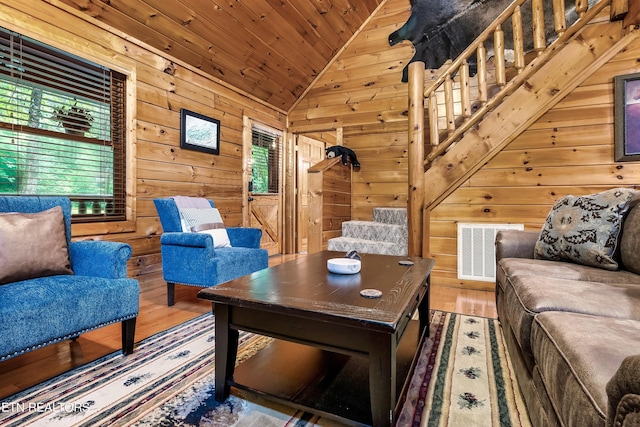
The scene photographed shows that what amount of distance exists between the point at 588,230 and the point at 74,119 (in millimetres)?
3625

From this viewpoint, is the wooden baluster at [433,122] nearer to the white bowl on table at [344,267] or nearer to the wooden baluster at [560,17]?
the wooden baluster at [560,17]

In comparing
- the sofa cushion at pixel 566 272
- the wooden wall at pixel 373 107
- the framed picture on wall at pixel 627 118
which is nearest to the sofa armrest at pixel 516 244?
the sofa cushion at pixel 566 272

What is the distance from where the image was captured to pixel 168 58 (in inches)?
132

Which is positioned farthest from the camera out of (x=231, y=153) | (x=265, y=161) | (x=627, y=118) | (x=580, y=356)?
(x=265, y=161)

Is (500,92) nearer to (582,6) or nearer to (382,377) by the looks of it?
(582,6)

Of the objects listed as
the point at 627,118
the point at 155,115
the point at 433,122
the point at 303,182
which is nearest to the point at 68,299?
the point at 155,115

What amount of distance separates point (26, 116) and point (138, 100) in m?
0.90

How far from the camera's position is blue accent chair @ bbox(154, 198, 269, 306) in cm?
243

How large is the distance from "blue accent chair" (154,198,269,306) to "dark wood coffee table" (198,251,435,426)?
978 millimetres

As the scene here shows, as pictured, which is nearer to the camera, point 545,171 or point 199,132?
point 545,171

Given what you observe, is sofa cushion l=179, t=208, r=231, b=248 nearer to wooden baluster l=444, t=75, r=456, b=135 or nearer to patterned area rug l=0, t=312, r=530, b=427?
patterned area rug l=0, t=312, r=530, b=427

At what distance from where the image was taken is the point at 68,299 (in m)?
1.46

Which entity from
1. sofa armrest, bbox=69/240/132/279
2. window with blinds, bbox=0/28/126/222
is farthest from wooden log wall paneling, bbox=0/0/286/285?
sofa armrest, bbox=69/240/132/279

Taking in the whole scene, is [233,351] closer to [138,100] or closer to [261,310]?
[261,310]
